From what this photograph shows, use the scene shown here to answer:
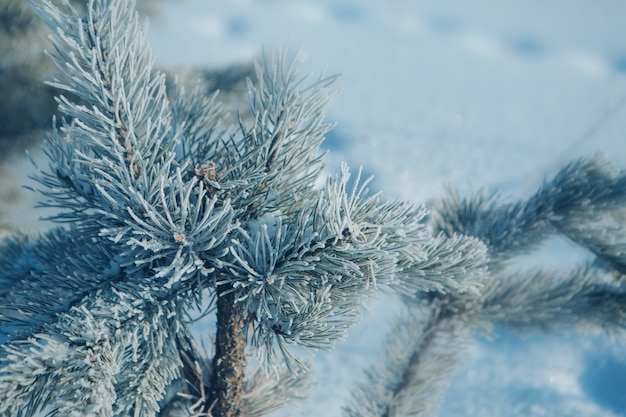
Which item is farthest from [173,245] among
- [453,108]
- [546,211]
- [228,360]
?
[453,108]

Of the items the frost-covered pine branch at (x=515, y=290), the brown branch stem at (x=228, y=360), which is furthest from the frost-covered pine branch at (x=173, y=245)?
the frost-covered pine branch at (x=515, y=290)

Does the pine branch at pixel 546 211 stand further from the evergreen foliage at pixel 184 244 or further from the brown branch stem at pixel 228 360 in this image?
the brown branch stem at pixel 228 360

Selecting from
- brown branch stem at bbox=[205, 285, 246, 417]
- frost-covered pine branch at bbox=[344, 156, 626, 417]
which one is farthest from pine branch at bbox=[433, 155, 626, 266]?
brown branch stem at bbox=[205, 285, 246, 417]

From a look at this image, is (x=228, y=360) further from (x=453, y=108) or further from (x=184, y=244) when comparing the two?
(x=453, y=108)

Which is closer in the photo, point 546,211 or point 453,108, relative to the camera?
point 546,211

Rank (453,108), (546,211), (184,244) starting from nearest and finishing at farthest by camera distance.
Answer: (184,244), (546,211), (453,108)

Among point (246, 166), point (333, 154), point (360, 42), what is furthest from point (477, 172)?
point (246, 166)

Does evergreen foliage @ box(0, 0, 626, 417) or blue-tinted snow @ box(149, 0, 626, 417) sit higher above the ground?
blue-tinted snow @ box(149, 0, 626, 417)

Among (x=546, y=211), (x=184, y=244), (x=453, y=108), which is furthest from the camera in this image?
(x=453, y=108)

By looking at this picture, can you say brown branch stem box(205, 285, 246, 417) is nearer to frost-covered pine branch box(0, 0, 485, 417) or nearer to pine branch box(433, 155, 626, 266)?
frost-covered pine branch box(0, 0, 485, 417)
